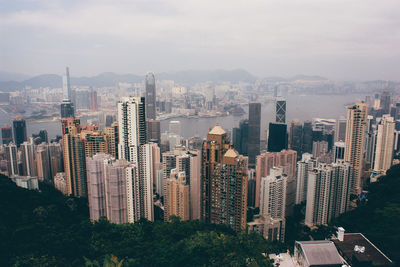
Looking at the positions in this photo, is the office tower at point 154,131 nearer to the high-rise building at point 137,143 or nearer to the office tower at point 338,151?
the high-rise building at point 137,143

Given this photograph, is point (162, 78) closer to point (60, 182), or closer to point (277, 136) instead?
point (60, 182)

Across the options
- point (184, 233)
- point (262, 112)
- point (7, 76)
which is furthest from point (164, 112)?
point (184, 233)

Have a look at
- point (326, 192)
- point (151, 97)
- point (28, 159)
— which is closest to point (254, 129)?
point (151, 97)

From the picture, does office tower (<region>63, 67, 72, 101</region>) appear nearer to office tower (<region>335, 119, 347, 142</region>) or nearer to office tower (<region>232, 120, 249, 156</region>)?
office tower (<region>232, 120, 249, 156</region>)

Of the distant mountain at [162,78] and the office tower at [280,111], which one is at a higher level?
the distant mountain at [162,78]

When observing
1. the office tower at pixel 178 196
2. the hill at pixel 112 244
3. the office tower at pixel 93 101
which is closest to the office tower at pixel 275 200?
the office tower at pixel 178 196
